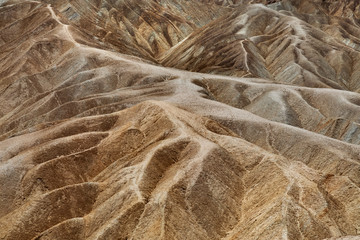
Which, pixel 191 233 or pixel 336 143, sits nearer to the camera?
pixel 191 233

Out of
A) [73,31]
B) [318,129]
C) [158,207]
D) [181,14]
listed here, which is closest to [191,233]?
[158,207]

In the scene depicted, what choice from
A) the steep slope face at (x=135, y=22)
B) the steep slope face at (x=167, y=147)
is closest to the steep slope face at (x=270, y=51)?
the steep slope face at (x=167, y=147)

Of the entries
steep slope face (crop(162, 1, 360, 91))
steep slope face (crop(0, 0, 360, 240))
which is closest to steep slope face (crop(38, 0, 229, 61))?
steep slope face (crop(162, 1, 360, 91))

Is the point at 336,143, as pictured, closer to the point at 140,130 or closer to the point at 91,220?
the point at 140,130

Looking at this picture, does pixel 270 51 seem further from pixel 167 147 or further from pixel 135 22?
pixel 167 147

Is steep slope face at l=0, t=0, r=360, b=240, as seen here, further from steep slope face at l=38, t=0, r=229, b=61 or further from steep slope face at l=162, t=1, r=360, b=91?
steep slope face at l=38, t=0, r=229, b=61

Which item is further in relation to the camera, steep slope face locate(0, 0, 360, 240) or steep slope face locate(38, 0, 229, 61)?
steep slope face locate(38, 0, 229, 61)

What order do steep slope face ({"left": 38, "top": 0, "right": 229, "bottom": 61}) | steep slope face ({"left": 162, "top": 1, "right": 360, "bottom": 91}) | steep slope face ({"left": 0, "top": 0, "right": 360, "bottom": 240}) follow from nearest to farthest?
1. steep slope face ({"left": 0, "top": 0, "right": 360, "bottom": 240})
2. steep slope face ({"left": 162, "top": 1, "right": 360, "bottom": 91})
3. steep slope face ({"left": 38, "top": 0, "right": 229, "bottom": 61})

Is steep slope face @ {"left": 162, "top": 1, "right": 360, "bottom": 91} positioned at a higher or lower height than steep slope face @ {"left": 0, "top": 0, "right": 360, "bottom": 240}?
lower

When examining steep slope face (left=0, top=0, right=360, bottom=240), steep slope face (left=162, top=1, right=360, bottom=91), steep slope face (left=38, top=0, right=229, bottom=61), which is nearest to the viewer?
steep slope face (left=0, top=0, right=360, bottom=240)
